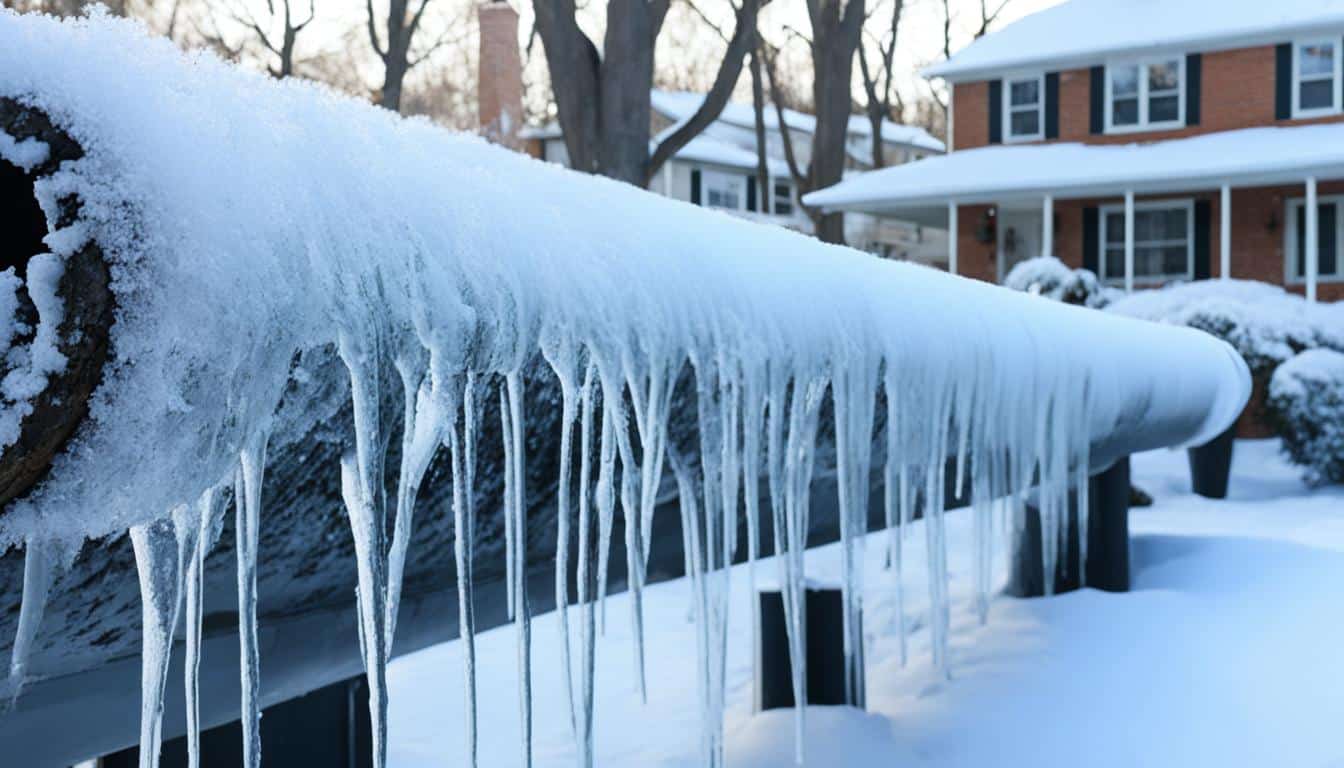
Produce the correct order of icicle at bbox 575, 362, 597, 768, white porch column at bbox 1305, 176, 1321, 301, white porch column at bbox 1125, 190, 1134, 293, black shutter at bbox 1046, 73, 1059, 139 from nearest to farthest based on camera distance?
1. icicle at bbox 575, 362, 597, 768
2. white porch column at bbox 1305, 176, 1321, 301
3. white porch column at bbox 1125, 190, 1134, 293
4. black shutter at bbox 1046, 73, 1059, 139

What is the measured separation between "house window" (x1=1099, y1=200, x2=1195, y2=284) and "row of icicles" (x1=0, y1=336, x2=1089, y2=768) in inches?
666

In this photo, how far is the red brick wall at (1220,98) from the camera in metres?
17.7

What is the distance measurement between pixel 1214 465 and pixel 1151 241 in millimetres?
9305

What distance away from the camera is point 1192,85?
59.5 ft

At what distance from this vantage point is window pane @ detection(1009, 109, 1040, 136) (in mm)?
19406

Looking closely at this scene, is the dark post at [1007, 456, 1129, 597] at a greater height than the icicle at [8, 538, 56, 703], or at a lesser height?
lesser

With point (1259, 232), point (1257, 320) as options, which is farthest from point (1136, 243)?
point (1257, 320)

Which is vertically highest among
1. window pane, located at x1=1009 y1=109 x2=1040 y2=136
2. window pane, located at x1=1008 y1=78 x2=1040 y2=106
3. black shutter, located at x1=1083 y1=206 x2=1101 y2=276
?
window pane, located at x1=1008 y1=78 x2=1040 y2=106

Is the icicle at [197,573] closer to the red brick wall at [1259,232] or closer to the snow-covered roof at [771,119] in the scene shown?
the red brick wall at [1259,232]

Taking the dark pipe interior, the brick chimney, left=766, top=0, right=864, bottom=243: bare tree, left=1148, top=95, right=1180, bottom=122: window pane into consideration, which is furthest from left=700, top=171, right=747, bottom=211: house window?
the dark pipe interior

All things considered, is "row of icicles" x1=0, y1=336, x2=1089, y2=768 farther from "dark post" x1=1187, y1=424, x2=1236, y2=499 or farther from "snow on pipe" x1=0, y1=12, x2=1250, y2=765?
"dark post" x1=1187, y1=424, x2=1236, y2=499

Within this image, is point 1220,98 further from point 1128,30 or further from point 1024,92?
point 1024,92

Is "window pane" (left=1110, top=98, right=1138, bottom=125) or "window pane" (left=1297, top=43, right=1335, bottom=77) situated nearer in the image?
"window pane" (left=1297, top=43, right=1335, bottom=77)

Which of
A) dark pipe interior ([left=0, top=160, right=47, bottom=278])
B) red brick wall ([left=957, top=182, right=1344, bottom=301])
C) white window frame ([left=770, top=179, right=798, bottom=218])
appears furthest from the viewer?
white window frame ([left=770, top=179, right=798, bottom=218])
